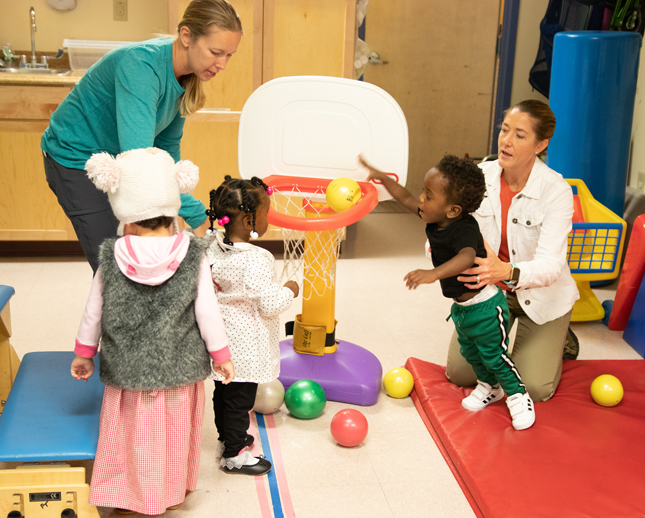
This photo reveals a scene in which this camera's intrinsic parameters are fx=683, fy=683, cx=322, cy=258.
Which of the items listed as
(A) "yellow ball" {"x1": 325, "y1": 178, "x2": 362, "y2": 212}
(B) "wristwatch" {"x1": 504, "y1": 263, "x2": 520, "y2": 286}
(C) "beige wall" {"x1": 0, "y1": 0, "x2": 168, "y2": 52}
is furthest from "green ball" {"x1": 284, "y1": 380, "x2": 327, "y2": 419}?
(C) "beige wall" {"x1": 0, "y1": 0, "x2": 168, "y2": 52}

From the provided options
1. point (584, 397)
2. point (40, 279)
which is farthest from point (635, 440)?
point (40, 279)

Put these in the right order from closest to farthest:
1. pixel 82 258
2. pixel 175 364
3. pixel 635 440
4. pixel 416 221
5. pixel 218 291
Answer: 1. pixel 175 364
2. pixel 218 291
3. pixel 635 440
4. pixel 82 258
5. pixel 416 221

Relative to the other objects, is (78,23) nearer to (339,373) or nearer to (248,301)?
(339,373)

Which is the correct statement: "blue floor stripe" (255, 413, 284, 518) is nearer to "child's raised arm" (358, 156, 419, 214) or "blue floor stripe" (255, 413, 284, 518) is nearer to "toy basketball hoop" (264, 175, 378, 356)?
"toy basketball hoop" (264, 175, 378, 356)

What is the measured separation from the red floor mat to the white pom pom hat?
1.19 metres

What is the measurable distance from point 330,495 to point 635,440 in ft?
3.37

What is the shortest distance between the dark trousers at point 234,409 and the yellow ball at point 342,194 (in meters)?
0.67

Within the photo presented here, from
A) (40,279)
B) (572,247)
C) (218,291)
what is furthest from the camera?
(40,279)

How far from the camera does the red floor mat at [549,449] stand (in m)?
1.90

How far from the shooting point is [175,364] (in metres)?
1.67

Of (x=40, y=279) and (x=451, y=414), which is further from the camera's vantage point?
(x=40, y=279)

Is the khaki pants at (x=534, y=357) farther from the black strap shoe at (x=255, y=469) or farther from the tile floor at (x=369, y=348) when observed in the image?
the black strap shoe at (x=255, y=469)

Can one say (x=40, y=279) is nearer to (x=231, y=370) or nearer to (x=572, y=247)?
(x=231, y=370)

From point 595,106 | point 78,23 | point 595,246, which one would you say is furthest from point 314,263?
point 78,23
